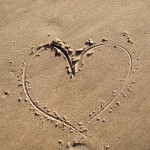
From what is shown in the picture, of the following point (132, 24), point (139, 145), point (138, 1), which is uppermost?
point (138, 1)

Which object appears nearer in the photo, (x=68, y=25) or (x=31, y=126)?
(x=31, y=126)

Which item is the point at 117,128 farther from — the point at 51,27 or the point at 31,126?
the point at 51,27

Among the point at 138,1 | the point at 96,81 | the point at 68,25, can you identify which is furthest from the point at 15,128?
the point at 138,1

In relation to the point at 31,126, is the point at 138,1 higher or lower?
higher
